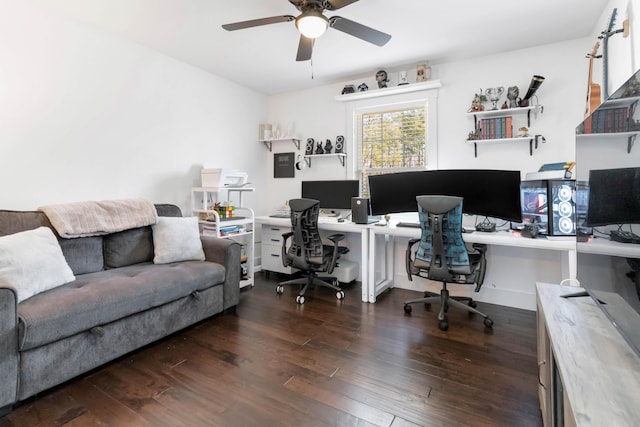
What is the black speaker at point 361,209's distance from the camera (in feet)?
10.7

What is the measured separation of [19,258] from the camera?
178 cm

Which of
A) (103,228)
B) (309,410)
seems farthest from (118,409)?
(103,228)

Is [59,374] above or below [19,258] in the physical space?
below

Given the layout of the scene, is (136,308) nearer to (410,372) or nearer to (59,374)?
(59,374)

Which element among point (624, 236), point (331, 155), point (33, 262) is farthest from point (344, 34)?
point (33, 262)

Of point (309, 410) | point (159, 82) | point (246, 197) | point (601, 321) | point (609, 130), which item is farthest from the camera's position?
point (246, 197)

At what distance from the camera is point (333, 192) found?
3.83m

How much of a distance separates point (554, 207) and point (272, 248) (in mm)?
2900

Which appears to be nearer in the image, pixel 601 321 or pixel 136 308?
pixel 601 321

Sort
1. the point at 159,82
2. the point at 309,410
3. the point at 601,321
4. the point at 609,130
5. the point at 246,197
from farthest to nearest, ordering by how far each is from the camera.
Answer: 1. the point at 246,197
2. the point at 159,82
3. the point at 309,410
4. the point at 601,321
5. the point at 609,130

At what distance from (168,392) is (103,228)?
4.51 feet

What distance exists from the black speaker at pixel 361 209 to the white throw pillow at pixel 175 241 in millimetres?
1554

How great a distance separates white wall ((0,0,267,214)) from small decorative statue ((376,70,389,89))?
1858 mm

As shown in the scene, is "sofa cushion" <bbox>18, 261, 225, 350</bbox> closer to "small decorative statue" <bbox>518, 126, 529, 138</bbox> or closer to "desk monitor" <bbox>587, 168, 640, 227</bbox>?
"desk monitor" <bbox>587, 168, 640, 227</bbox>
